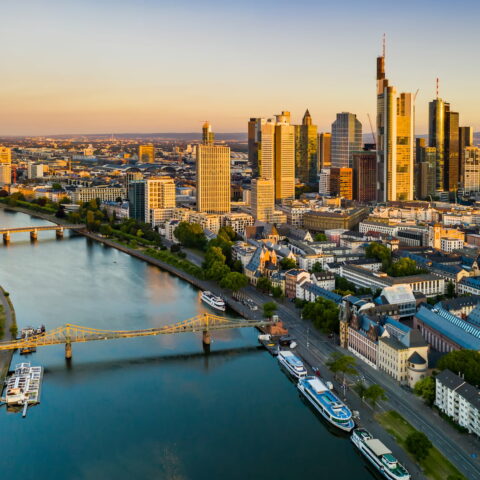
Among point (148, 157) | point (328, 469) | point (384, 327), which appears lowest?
point (328, 469)

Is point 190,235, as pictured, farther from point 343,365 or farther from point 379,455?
point 379,455

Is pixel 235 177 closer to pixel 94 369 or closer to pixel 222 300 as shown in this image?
pixel 222 300

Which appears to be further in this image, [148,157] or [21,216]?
[148,157]

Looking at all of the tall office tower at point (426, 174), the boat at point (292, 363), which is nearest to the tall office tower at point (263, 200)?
the tall office tower at point (426, 174)

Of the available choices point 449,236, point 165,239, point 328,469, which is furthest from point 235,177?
point 328,469

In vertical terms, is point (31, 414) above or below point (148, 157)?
below

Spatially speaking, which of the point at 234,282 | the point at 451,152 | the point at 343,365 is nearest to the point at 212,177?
the point at 234,282

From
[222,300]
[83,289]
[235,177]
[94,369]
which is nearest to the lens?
[94,369]
